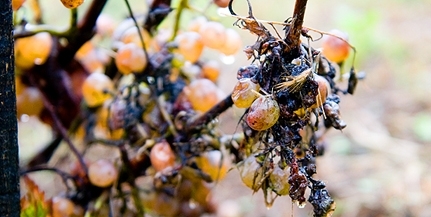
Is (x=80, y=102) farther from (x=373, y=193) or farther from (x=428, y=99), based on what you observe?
(x=428, y=99)

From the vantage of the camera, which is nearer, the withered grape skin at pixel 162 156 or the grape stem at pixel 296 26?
the grape stem at pixel 296 26

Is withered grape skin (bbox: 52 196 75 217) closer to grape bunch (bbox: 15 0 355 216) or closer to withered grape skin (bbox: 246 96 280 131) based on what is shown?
grape bunch (bbox: 15 0 355 216)

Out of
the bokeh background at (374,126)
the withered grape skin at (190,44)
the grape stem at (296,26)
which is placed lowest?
the bokeh background at (374,126)

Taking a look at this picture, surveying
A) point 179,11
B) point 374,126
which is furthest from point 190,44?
point 374,126

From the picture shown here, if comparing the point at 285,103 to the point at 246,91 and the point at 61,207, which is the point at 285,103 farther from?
the point at 61,207

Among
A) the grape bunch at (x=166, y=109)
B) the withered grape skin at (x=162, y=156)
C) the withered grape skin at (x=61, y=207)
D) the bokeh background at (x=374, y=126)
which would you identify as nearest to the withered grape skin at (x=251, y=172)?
the grape bunch at (x=166, y=109)

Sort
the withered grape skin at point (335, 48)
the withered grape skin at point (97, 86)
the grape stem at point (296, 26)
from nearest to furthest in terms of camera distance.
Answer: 1. the grape stem at point (296, 26)
2. the withered grape skin at point (335, 48)
3. the withered grape skin at point (97, 86)

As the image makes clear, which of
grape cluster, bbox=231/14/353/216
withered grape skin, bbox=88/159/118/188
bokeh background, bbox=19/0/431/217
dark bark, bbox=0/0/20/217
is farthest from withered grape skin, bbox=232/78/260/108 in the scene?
bokeh background, bbox=19/0/431/217

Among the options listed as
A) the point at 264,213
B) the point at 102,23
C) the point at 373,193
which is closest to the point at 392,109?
the point at 373,193

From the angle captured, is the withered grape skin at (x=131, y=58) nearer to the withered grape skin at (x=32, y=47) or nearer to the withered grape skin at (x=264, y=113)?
the withered grape skin at (x=32, y=47)
